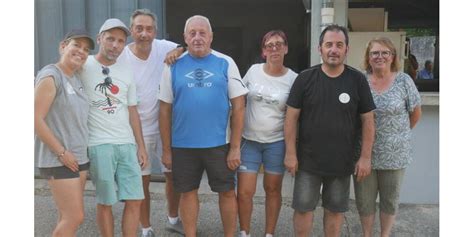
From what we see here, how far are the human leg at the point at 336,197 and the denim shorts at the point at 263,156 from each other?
360 millimetres

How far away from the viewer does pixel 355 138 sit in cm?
308

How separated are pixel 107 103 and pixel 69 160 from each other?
452 millimetres

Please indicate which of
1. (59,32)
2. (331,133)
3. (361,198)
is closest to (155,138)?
(331,133)

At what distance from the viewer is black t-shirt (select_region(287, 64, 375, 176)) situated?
9.62 ft

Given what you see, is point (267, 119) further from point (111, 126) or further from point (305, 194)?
point (111, 126)

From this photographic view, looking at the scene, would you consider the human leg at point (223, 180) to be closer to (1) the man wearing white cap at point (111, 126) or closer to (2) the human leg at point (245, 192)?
(2) the human leg at point (245, 192)

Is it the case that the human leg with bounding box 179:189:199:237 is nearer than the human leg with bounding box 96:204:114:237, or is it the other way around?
the human leg with bounding box 96:204:114:237

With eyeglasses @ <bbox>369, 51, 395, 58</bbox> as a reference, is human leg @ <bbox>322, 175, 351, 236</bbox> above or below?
below

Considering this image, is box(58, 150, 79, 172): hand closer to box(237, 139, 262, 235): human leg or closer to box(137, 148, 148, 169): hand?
box(137, 148, 148, 169): hand

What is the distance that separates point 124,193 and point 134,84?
29.2 inches

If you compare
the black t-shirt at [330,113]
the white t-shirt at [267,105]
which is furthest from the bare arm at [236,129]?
the black t-shirt at [330,113]

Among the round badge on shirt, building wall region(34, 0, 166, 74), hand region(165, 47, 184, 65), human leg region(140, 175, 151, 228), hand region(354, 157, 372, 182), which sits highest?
building wall region(34, 0, 166, 74)

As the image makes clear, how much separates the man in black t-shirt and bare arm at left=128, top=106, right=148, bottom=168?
1.02 m

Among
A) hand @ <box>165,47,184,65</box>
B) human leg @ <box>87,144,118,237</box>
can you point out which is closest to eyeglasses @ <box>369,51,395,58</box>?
hand @ <box>165,47,184,65</box>
